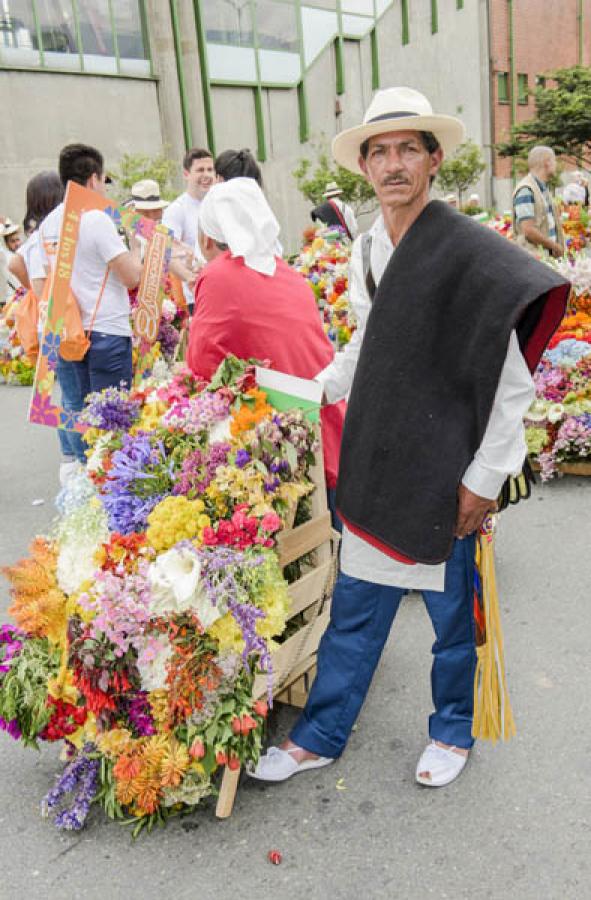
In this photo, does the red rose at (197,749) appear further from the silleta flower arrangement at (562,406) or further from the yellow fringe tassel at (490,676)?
the silleta flower arrangement at (562,406)

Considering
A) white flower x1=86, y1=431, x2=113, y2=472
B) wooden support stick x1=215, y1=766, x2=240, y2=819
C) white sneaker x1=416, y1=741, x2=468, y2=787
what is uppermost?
white flower x1=86, y1=431, x2=113, y2=472

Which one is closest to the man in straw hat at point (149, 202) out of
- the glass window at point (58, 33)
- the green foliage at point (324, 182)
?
the glass window at point (58, 33)

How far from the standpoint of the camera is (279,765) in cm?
252

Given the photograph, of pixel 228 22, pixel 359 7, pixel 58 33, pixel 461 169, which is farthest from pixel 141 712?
pixel 359 7

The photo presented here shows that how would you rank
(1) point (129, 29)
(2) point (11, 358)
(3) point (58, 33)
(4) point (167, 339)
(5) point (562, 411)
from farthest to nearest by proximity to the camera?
(1) point (129, 29)
(3) point (58, 33)
(2) point (11, 358)
(4) point (167, 339)
(5) point (562, 411)

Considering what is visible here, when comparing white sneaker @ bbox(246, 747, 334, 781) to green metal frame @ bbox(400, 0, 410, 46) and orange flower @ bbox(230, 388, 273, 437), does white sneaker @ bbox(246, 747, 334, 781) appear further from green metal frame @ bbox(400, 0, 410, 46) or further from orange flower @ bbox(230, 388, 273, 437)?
green metal frame @ bbox(400, 0, 410, 46)

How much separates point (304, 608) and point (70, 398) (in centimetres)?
256

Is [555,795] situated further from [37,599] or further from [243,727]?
[37,599]

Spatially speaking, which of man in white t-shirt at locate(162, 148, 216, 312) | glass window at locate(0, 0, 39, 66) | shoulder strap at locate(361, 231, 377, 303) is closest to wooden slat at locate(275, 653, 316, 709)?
shoulder strap at locate(361, 231, 377, 303)

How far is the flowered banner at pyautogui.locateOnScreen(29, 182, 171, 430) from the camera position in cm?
409

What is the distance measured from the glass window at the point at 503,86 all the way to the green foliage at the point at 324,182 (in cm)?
1239

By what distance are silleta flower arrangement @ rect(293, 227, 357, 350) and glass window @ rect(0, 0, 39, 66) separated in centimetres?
1137

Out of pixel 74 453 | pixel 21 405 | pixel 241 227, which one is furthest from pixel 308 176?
pixel 241 227

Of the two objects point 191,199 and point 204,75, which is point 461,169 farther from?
point 191,199
